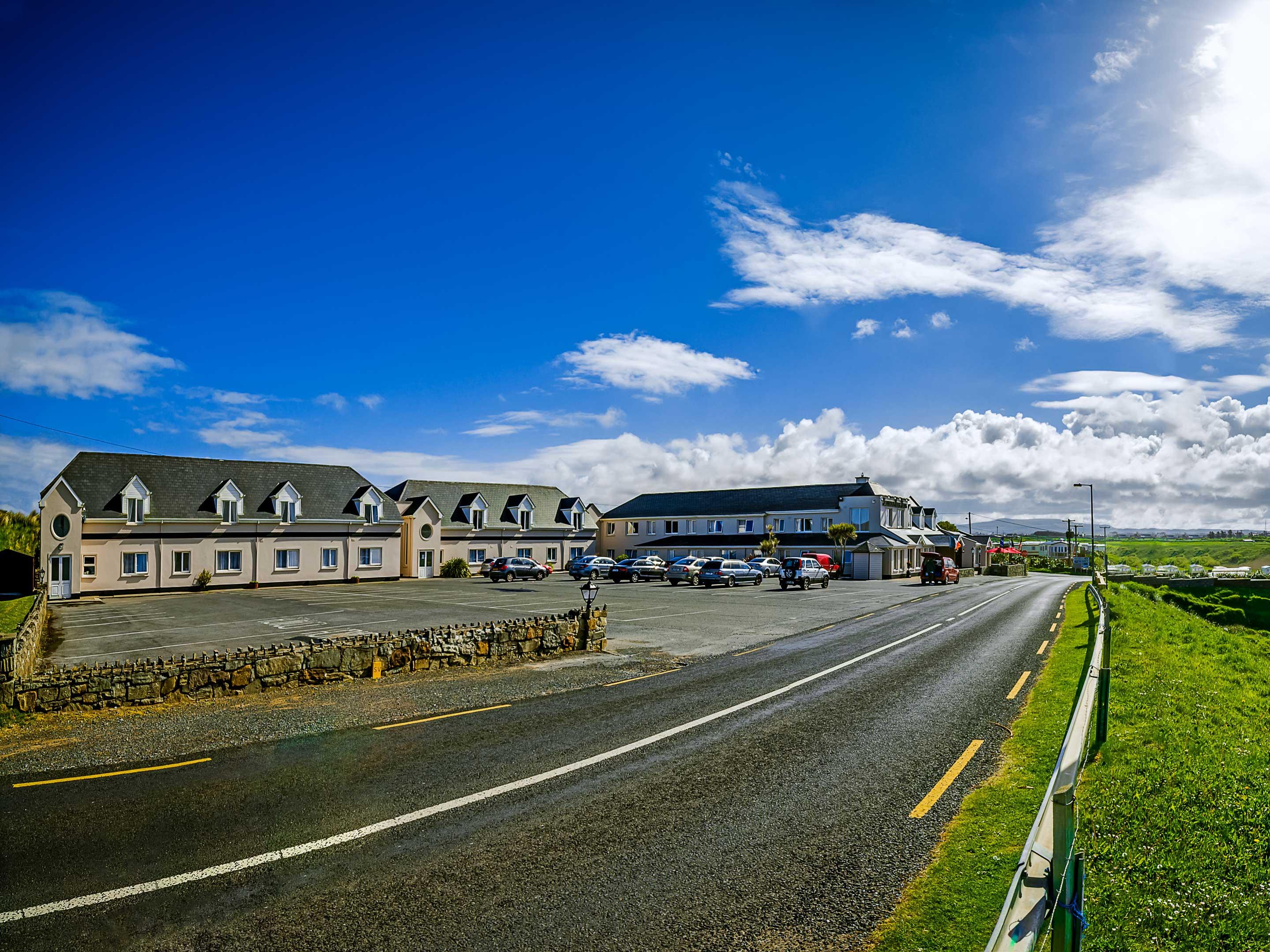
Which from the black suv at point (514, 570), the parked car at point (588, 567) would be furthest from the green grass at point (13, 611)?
the parked car at point (588, 567)

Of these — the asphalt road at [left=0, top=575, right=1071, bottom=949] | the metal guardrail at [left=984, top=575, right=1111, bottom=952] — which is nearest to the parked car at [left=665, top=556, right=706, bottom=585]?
the asphalt road at [left=0, top=575, right=1071, bottom=949]

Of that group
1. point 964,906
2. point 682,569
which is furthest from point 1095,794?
point 682,569

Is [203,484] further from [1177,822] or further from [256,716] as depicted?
[1177,822]

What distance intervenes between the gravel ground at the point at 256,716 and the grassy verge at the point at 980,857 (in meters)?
8.02

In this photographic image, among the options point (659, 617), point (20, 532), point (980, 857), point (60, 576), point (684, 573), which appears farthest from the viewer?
point (684, 573)

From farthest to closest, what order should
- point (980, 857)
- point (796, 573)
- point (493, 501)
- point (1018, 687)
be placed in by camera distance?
point (493, 501), point (796, 573), point (1018, 687), point (980, 857)

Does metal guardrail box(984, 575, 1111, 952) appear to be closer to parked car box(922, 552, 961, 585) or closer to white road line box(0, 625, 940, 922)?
white road line box(0, 625, 940, 922)

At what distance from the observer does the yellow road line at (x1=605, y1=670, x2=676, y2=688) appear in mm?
14992

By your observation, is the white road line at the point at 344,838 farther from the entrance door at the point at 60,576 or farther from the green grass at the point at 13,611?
the entrance door at the point at 60,576

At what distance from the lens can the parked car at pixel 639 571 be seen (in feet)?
183

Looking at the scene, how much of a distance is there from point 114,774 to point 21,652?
5.79 metres

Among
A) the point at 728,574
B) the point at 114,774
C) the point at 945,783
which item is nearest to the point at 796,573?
the point at 728,574

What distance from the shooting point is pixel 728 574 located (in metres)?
49.0

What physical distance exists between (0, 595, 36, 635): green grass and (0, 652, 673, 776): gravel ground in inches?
179
